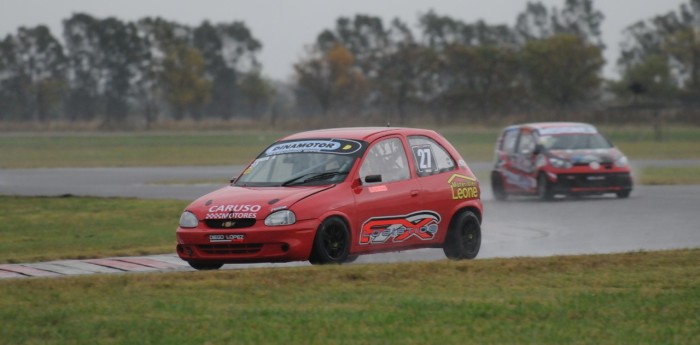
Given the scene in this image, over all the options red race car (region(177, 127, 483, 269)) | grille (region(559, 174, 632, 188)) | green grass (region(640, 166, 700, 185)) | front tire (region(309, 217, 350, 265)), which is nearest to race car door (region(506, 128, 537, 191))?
grille (region(559, 174, 632, 188))

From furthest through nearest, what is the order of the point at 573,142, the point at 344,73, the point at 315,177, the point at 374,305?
1. the point at 344,73
2. the point at 573,142
3. the point at 315,177
4. the point at 374,305

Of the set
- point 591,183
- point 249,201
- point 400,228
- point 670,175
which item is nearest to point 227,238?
point 249,201

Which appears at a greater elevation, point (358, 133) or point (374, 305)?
point (358, 133)

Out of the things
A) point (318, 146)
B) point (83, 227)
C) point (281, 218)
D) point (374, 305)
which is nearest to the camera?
point (374, 305)

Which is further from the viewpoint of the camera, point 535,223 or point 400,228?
point 535,223

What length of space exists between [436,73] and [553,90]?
9520mm

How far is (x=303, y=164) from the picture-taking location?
41.5 ft

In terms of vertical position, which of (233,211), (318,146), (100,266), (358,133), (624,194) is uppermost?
(358,133)

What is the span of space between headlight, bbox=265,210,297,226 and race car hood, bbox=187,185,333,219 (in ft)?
0.16

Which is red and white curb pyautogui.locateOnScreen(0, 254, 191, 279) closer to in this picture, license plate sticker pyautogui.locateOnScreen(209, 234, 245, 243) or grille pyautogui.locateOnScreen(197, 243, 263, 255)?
grille pyautogui.locateOnScreen(197, 243, 263, 255)

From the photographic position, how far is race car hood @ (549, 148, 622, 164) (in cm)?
2405

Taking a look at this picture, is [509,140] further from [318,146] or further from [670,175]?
[318,146]

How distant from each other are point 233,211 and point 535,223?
25.8ft

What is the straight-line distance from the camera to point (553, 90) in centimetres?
9688
